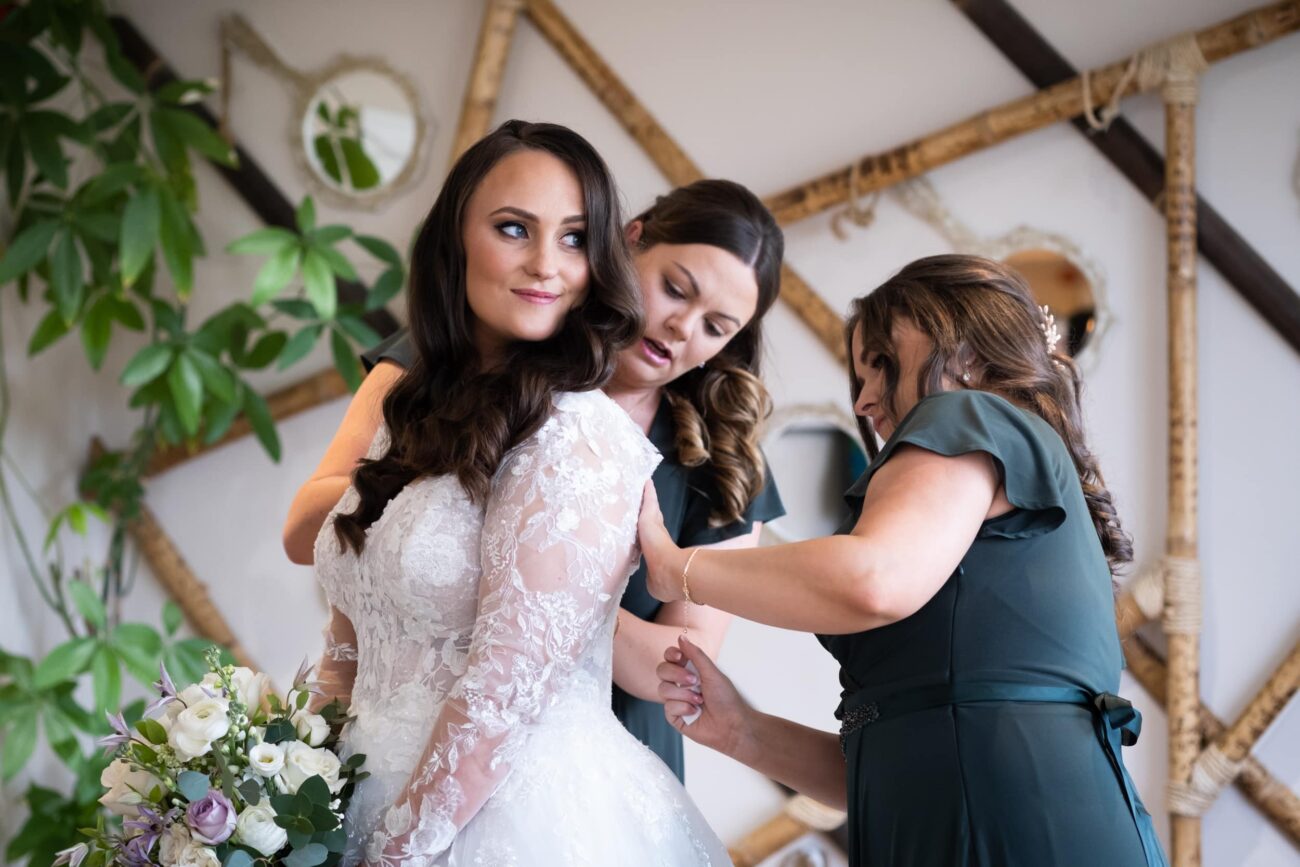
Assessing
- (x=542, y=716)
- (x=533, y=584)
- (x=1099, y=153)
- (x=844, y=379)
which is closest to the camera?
(x=533, y=584)

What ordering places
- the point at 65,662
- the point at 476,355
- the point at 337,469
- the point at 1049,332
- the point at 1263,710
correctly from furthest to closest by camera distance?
the point at 65,662 → the point at 1263,710 → the point at 337,469 → the point at 476,355 → the point at 1049,332

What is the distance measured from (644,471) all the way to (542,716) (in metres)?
0.34

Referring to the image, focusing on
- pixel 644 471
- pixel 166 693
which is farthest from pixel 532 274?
pixel 166 693

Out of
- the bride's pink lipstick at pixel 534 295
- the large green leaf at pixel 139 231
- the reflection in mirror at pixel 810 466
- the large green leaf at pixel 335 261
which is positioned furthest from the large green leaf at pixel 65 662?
the bride's pink lipstick at pixel 534 295

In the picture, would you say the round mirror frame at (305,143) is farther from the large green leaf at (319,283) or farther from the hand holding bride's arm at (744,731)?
the hand holding bride's arm at (744,731)

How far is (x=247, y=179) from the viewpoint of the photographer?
3990 millimetres

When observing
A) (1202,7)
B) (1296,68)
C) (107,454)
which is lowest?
(1296,68)

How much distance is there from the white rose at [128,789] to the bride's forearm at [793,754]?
2.57 feet

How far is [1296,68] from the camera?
9.99 ft

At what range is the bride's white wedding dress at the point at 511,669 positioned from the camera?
1433mm

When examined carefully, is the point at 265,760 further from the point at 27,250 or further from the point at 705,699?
the point at 27,250

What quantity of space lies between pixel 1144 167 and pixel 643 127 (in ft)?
4.50

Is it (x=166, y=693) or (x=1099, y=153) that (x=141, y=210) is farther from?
(x=1099, y=153)

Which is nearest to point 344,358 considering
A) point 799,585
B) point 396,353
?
point 396,353
